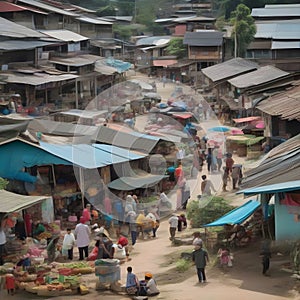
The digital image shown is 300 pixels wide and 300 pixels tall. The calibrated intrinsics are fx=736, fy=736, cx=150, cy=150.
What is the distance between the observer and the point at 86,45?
1902 inches

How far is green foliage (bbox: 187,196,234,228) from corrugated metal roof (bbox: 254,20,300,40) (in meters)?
26.6

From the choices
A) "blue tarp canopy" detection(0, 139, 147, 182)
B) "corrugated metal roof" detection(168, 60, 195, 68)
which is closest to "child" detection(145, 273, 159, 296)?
"blue tarp canopy" detection(0, 139, 147, 182)

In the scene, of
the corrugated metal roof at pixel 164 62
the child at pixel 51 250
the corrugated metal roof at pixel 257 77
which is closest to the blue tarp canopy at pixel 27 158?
the child at pixel 51 250

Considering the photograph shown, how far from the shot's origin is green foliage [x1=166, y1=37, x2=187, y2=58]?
53.5 meters

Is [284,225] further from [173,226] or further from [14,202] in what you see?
[14,202]

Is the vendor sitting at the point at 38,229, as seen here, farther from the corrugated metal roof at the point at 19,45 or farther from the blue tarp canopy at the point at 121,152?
the corrugated metal roof at the point at 19,45

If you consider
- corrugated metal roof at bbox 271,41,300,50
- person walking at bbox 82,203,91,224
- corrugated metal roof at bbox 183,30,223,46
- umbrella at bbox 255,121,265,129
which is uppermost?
corrugated metal roof at bbox 271,41,300,50

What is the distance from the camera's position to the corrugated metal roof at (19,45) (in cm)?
3262

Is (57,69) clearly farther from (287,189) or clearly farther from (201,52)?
(287,189)

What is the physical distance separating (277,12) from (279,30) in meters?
6.38

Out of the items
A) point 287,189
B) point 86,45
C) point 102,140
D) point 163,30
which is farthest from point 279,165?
point 163,30

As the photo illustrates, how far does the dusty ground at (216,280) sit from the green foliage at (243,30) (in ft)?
105

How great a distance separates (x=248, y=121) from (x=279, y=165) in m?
15.9

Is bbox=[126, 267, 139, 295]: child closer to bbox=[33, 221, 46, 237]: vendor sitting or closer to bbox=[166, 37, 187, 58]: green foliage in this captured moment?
bbox=[33, 221, 46, 237]: vendor sitting
